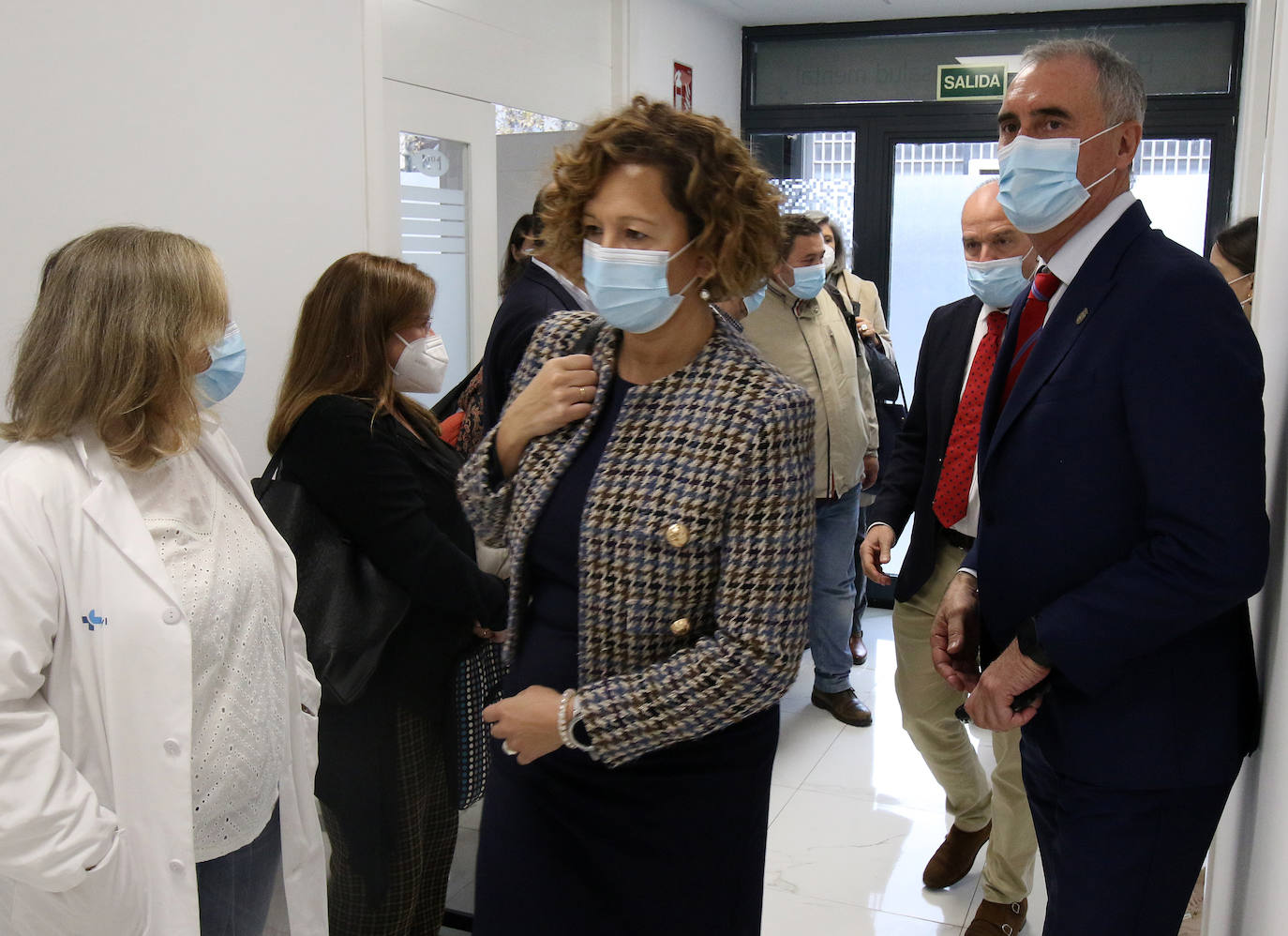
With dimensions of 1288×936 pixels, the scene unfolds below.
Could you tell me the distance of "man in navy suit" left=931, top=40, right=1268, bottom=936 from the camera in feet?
4.89

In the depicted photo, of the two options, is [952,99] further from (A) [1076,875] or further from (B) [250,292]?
(A) [1076,875]

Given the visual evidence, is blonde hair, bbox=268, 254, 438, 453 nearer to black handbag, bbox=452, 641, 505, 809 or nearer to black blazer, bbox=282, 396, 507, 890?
black blazer, bbox=282, 396, 507, 890

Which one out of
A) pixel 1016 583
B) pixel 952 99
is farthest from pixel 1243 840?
pixel 952 99

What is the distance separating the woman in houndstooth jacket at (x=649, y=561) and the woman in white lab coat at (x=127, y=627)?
1.37 ft

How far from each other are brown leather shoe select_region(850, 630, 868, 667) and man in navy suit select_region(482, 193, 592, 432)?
2902 millimetres

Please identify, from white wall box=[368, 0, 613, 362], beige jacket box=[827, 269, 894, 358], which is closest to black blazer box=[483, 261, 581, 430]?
white wall box=[368, 0, 613, 362]

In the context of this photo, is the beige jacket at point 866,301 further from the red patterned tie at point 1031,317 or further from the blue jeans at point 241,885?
the blue jeans at point 241,885

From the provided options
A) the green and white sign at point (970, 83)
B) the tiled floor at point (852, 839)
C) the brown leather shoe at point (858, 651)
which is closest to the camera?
the tiled floor at point (852, 839)

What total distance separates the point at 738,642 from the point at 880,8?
5.38m

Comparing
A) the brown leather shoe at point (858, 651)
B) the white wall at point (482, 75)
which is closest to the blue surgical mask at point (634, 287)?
the white wall at point (482, 75)

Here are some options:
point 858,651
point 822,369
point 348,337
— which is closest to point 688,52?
point 822,369

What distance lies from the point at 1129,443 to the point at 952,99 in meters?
5.15

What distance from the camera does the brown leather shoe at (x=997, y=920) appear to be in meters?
2.92

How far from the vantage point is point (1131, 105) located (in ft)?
6.06
